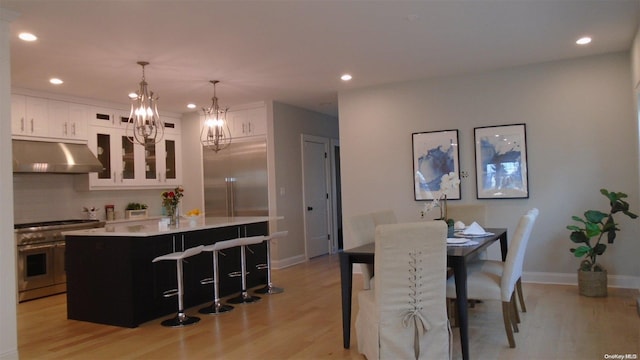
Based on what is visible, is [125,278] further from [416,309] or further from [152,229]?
[416,309]

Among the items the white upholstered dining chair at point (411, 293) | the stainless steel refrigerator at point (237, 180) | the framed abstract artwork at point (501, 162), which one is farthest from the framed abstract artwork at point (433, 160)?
the white upholstered dining chair at point (411, 293)

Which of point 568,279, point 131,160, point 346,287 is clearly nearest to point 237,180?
point 131,160

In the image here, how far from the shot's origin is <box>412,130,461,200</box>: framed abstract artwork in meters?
5.96

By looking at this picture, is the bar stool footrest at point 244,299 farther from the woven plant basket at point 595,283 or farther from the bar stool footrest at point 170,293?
the woven plant basket at point 595,283

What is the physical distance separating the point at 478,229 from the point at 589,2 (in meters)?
2.03

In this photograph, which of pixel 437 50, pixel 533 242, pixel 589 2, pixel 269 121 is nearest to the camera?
pixel 589 2

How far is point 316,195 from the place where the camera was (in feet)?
26.6

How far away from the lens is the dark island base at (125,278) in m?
4.30

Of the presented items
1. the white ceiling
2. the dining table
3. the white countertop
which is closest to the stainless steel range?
the white countertop

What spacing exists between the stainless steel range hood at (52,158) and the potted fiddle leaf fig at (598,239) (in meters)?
6.01

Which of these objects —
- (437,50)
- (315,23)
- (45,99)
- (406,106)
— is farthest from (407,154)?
(45,99)

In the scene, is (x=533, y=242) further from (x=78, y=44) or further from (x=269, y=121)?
(x=78, y=44)

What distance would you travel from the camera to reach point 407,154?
247 inches

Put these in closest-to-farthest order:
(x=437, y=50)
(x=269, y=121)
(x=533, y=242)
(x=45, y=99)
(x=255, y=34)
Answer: (x=255, y=34) < (x=437, y=50) < (x=533, y=242) < (x=45, y=99) < (x=269, y=121)
